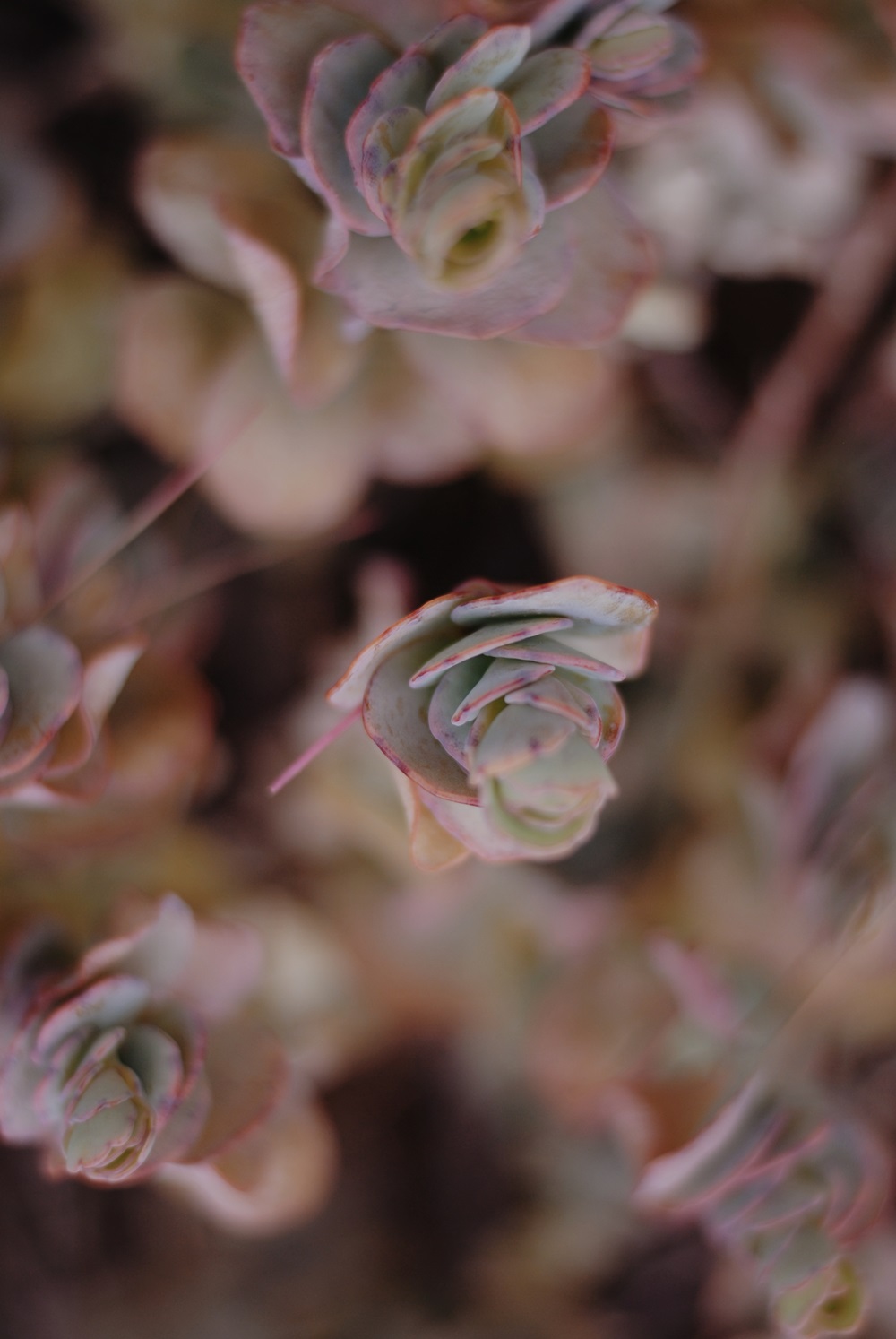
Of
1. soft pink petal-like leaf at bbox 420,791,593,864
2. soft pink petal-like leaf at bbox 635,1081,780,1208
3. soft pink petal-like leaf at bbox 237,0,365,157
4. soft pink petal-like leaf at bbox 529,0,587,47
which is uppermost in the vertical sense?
soft pink petal-like leaf at bbox 237,0,365,157

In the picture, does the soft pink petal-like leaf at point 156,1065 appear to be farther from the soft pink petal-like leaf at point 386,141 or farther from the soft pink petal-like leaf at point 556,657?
the soft pink petal-like leaf at point 386,141

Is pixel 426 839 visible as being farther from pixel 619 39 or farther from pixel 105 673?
pixel 619 39

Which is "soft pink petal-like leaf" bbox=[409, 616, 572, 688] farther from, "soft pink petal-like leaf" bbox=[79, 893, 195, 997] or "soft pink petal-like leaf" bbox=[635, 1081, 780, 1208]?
"soft pink petal-like leaf" bbox=[635, 1081, 780, 1208]

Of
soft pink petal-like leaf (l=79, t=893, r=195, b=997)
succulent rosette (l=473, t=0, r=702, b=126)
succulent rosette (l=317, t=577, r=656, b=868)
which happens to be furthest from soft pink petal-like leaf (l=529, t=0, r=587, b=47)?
soft pink petal-like leaf (l=79, t=893, r=195, b=997)

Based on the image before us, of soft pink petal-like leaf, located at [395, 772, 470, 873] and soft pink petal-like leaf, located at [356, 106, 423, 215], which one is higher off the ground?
soft pink petal-like leaf, located at [356, 106, 423, 215]

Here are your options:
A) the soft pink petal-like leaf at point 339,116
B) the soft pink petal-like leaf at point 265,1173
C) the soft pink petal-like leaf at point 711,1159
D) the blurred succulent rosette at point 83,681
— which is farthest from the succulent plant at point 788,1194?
the soft pink petal-like leaf at point 339,116
